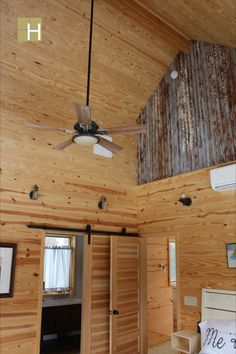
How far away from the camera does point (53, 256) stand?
21.2ft

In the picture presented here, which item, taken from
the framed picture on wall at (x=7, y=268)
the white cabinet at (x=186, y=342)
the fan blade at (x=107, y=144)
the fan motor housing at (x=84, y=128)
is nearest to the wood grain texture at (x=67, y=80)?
the framed picture on wall at (x=7, y=268)

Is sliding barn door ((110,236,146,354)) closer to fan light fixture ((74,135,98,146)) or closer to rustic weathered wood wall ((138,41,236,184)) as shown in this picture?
rustic weathered wood wall ((138,41,236,184))

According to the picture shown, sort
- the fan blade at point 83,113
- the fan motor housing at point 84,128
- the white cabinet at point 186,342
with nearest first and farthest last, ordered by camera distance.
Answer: the fan blade at point 83,113 < the fan motor housing at point 84,128 < the white cabinet at point 186,342

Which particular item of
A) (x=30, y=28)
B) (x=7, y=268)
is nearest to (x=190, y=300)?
(x=7, y=268)

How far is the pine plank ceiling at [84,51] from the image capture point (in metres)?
4.12

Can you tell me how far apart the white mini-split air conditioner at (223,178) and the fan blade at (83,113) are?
2140mm

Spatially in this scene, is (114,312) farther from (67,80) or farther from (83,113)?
(67,80)

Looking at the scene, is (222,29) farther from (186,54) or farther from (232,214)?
(232,214)

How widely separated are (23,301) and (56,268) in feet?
7.85

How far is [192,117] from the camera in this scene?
16.6 feet

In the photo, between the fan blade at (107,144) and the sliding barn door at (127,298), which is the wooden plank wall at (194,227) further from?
the fan blade at (107,144)

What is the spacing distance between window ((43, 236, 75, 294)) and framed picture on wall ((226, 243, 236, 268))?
11.2ft

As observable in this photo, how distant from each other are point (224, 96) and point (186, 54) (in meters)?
1.19

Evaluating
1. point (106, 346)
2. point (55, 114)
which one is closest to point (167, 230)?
point (106, 346)
